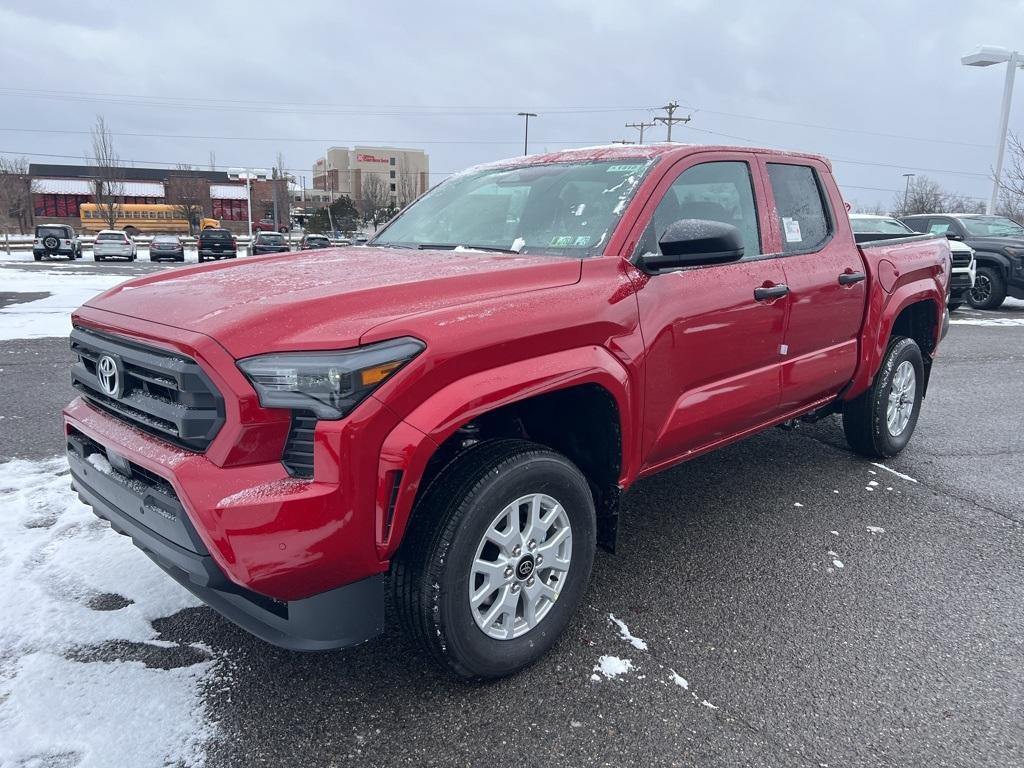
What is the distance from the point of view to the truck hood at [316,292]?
2.18 metres

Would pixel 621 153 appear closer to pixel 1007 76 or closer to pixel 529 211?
pixel 529 211

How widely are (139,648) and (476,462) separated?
4.86 ft

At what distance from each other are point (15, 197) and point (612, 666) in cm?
6100

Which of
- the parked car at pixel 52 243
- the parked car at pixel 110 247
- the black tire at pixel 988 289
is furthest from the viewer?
the parked car at pixel 110 247

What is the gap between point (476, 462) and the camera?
245 centimetres

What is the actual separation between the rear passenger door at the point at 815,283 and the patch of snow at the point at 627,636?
148cm

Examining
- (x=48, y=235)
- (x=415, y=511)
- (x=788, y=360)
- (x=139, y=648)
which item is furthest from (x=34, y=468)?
(x=48, y=235)

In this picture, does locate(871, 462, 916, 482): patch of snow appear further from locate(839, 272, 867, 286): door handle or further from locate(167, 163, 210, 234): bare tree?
locate(167, 163, 210, 234): bare tree

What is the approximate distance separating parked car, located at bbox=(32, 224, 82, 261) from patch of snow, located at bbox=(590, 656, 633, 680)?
110ft

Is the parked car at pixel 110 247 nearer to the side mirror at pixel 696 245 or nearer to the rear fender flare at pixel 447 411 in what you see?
the side mirror at pixel 696 245

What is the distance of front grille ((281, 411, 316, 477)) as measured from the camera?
2100mm

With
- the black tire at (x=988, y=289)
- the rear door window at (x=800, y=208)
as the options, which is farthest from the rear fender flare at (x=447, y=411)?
the black tire at (x=988, y=289)

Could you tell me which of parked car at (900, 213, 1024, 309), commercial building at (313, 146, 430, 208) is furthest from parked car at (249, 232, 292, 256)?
commercial building at (313, 146, 430, 208)

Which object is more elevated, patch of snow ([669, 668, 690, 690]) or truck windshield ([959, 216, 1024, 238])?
truck windshield ([959, 216, 1024, 238])
